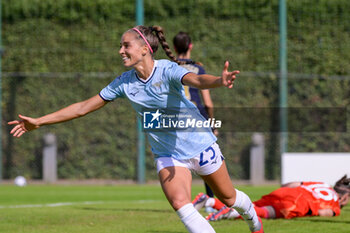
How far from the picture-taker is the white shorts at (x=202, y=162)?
17.8 ft

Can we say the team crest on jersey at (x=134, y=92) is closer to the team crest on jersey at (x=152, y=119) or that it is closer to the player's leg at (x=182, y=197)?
the team crest on jersey at (x=152, y=119)

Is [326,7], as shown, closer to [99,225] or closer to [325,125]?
[325,125]

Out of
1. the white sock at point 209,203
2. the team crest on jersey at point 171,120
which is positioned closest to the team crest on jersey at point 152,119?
the team crest on jersey at point 171,120

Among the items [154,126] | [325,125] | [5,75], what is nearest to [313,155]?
[325,125]

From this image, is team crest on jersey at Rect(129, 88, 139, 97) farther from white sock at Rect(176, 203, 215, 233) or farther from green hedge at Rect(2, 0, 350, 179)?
green hedge at Rect(2, 0, 350, 179)

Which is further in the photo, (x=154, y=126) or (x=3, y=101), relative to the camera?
(x=3, y=101)

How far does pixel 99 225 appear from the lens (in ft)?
25.0

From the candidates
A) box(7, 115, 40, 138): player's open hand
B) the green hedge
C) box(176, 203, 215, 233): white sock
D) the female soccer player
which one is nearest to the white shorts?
the female soccer player

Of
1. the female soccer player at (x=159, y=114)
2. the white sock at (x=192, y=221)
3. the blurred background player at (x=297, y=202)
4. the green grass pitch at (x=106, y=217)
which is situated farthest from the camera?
the blurred background player at (x=297, y=202)

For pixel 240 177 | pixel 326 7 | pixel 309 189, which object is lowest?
pixel 240 177

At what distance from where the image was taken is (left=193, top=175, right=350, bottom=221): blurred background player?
308 inches

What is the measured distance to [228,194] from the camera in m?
5.70

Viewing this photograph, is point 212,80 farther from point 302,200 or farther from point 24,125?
point 302,200

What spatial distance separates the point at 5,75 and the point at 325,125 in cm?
743
